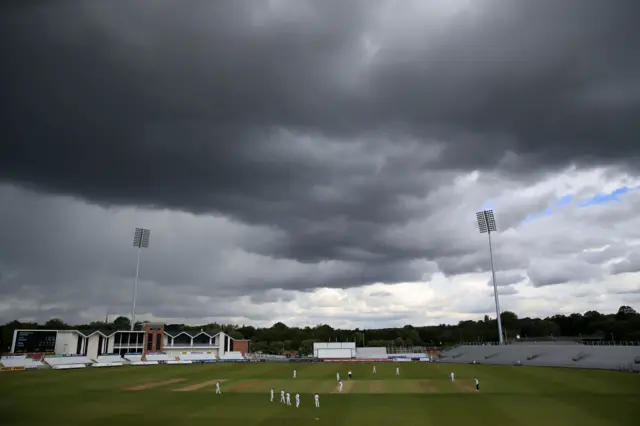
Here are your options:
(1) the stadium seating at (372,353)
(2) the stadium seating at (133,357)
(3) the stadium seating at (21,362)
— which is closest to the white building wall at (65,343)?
(2) the stadium seating at (133,357)

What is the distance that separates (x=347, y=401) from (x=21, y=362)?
85.2 m

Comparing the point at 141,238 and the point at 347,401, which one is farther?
the point at 141,238

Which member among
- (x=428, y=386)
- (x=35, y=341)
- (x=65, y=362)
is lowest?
(x=428, y=386)

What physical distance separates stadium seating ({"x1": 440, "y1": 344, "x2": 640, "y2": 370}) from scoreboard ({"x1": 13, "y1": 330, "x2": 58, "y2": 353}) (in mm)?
102818

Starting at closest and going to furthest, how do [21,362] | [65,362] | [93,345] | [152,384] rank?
[152,384] → [21,362] → [65,362] → [93,345]

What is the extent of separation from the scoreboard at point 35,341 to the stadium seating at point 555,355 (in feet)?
337

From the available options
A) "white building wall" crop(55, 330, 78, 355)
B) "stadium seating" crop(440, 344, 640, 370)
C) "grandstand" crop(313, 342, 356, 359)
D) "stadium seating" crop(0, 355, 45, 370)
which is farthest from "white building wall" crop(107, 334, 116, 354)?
"stadium seating" crop(440, 344, 640, 370)

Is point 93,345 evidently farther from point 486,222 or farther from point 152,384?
point 486,222

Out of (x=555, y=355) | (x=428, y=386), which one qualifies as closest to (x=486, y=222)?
(x=555, y=355)

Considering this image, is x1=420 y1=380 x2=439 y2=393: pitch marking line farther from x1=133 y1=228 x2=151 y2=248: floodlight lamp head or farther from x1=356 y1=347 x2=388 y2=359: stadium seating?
x1=133 y1=228 x2=151 y2=248: floodlight lamp head

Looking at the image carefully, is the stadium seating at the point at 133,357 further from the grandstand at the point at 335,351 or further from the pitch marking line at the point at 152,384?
the pitch marking line at the point at 152,384

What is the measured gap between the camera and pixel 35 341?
374 feet

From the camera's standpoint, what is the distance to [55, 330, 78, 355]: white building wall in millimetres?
117669

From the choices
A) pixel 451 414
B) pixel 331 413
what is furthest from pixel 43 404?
pixel 451 414
